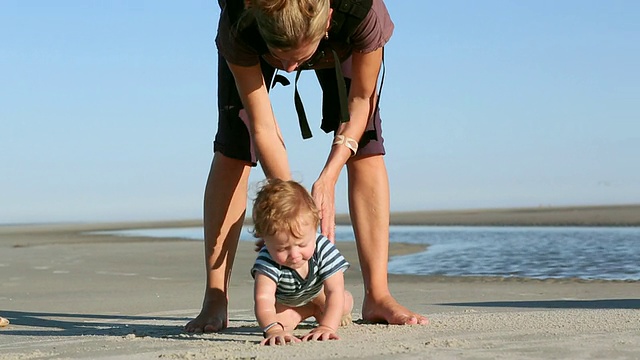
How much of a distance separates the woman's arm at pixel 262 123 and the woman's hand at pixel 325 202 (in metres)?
0.19

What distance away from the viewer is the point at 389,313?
452 centimetres

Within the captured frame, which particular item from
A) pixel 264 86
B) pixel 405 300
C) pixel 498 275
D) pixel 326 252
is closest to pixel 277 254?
pixel 326 252

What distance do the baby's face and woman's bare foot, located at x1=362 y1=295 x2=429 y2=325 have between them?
69 cm

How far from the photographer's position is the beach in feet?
11.5

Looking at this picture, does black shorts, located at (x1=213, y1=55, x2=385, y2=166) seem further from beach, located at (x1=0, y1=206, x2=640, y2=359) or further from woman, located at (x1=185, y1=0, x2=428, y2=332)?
beach, located at (x1=0, y1=206, x2=640, y2=359)

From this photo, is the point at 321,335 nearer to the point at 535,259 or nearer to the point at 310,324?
the point at 310,324

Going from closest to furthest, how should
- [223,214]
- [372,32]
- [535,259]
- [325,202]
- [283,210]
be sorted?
[283,210] < [325,202] < [372,32] < [223,214] < [535,259]

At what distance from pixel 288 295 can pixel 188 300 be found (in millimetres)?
2976

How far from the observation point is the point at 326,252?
4051mm

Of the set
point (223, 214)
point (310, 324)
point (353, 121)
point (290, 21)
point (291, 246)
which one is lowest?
point (310, 324)

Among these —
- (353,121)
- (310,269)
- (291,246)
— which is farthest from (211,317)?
(353,121)

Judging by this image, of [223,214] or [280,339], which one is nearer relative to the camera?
[280,339]

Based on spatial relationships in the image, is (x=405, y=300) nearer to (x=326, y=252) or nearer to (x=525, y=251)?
(x=326, y=252)

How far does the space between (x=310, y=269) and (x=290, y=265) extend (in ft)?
0.38
